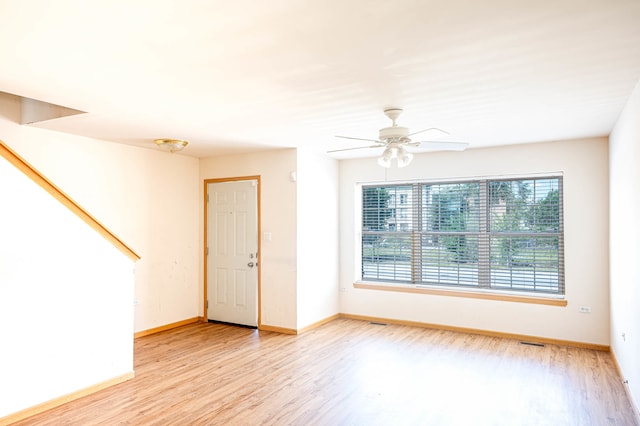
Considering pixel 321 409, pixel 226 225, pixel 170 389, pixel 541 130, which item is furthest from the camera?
pixel 226 225

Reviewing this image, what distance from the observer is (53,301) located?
10.8 feet

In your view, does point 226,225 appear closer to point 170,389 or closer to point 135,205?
point 135,205

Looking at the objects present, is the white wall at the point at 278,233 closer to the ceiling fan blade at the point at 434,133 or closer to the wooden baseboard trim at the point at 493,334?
the wooden baseboard trim at the point at 493,334

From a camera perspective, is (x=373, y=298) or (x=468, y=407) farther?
(x=373, y=298)

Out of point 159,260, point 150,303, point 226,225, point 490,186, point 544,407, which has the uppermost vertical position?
point 490,186

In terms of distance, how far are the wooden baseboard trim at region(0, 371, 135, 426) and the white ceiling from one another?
7.49 feet

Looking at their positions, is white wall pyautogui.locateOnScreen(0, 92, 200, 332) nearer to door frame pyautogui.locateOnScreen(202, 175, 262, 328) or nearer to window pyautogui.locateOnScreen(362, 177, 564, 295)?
door frame pyautogui.locateOnScreen(202, 175, 262, 328)

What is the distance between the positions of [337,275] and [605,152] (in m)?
3.65

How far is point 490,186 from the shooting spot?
18.0 feet

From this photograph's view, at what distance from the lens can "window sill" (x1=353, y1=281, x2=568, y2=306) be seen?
198 inches

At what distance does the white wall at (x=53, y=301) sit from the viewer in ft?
10.0

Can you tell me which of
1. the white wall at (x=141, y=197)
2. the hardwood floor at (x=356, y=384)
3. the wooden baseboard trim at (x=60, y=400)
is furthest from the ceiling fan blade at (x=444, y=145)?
the white wall at (x=141, y=197)

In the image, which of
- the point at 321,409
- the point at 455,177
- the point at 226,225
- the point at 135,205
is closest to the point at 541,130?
the point at 455,177

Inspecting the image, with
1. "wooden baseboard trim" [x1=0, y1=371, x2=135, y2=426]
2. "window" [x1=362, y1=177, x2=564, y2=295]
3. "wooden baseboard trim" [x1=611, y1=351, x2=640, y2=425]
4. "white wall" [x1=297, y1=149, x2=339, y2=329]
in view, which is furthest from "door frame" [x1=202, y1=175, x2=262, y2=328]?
"wooden baseboard trim" [x1=611, y1=351, x2=640, y2=425]
